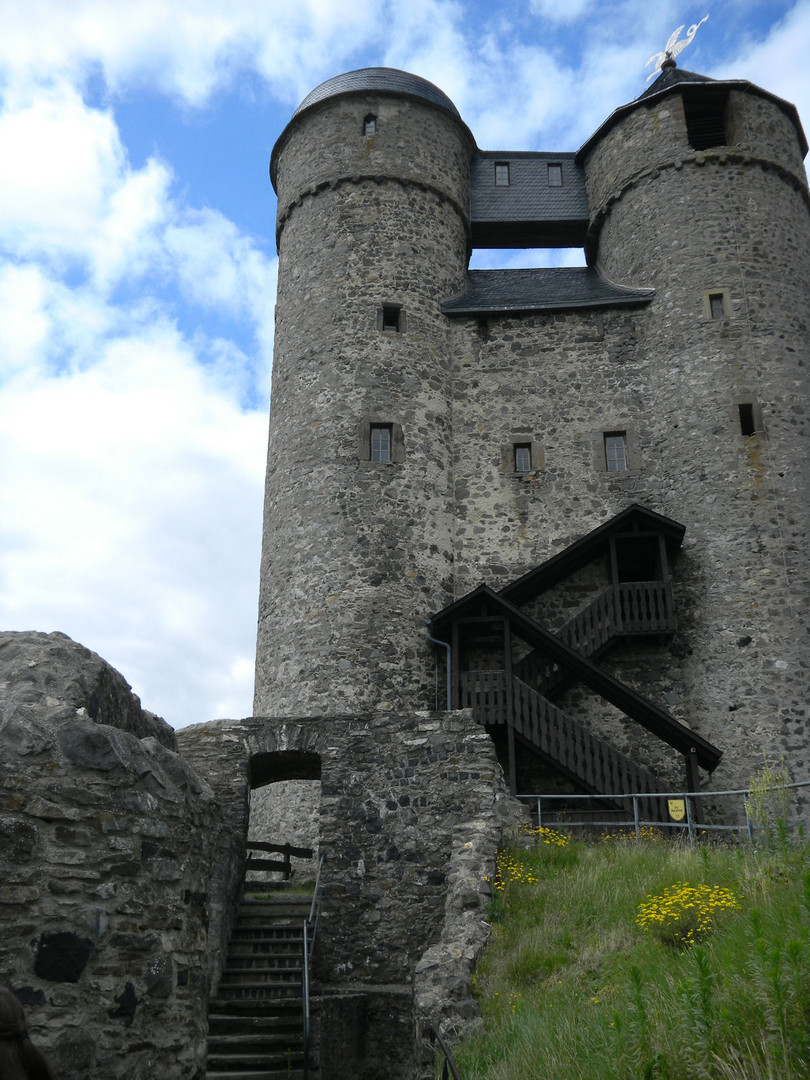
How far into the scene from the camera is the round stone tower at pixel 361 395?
Answer: 17.2m

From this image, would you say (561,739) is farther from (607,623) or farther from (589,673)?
(607,623)

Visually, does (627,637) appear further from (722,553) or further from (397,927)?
(397,927)

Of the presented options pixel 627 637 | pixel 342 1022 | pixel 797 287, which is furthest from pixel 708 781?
pixel 797 287

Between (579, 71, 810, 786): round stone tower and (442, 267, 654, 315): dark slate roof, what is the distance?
0.47 metres

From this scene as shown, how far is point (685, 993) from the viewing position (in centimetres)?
455

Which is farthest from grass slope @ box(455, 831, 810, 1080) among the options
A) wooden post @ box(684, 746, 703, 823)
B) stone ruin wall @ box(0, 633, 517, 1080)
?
wooden post @ box(684, 746, 703, 823)

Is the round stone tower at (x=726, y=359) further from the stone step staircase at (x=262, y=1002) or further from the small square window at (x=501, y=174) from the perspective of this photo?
the stone step staircase at (x=262, y=1002)

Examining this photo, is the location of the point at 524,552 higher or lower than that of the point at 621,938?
higher

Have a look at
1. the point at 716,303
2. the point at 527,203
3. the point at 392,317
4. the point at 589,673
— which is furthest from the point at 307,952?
the point at 527,203

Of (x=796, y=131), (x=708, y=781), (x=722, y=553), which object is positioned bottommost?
(x=708, y=781)

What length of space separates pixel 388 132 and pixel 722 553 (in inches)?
471

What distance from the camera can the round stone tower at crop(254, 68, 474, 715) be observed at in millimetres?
17188

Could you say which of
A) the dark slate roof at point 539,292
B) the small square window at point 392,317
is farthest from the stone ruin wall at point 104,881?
the dark slate roof at point 539,292

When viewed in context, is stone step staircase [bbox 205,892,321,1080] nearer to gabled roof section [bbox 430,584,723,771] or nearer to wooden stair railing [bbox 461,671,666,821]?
wooden stair railing [bbox 461,671,666,821]
